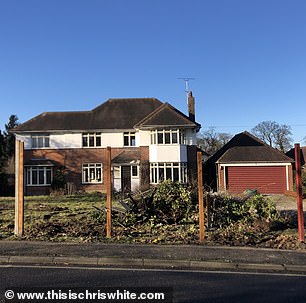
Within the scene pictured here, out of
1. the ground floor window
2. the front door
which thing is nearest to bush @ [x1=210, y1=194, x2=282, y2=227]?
the ground floor window

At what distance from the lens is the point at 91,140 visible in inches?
1312

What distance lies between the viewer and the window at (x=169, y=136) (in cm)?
2994

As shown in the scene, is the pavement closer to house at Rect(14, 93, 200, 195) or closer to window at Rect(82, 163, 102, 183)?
house at Rect(14, 93, 200, 195)

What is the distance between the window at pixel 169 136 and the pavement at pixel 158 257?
2174cm

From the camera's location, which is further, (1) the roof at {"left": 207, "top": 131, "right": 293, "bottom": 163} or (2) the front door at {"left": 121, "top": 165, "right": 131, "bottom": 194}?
(2) the front door at {"left": 121, "top": 165, "right": 131, "bottom": 194}

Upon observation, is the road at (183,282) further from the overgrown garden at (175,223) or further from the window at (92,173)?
the window at (92,173)

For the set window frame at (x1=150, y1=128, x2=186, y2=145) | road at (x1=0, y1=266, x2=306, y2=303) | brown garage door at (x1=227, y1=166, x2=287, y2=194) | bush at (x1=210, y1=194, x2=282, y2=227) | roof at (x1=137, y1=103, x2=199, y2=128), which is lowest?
road at (x1=0, y1=266, x2=306, y2=303)

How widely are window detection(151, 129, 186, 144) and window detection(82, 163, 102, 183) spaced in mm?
6527

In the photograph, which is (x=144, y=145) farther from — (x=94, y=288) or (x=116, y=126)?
(x=94, y=288)

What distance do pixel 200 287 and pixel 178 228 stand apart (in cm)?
496

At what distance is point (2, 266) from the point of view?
6957mm

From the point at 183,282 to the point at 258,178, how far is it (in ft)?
81.6

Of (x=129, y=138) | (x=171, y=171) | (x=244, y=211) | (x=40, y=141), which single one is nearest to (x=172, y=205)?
(x=244, y=211)

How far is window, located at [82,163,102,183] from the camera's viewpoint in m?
33.0
